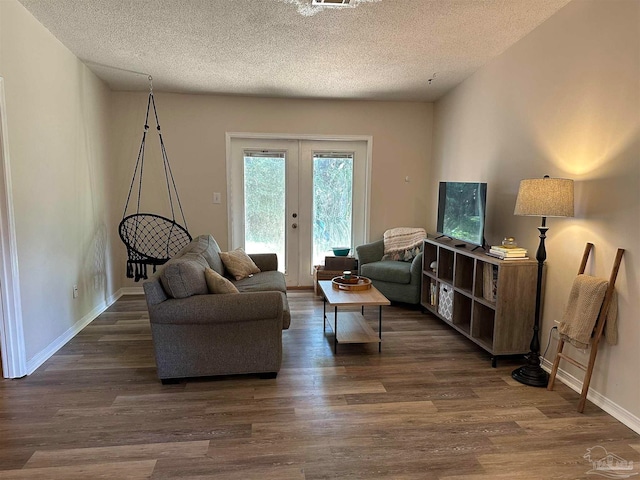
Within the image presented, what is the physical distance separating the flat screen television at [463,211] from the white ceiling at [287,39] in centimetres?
117

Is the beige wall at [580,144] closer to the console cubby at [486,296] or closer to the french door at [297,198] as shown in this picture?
the console cubby at [486,296]

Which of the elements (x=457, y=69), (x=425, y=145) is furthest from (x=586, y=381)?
(x=425, y=145)

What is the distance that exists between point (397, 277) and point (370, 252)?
2.01 feet

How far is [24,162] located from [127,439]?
2.01 m

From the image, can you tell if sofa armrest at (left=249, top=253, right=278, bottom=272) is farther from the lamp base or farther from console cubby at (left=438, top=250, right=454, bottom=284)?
the lamp base

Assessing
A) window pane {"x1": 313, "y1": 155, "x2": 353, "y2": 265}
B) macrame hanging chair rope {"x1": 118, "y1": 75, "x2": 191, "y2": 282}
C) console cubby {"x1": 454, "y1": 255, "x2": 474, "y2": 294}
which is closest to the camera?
console cubby {"x1": 454, "y1": 255, "x2": 474, "y2": 294}

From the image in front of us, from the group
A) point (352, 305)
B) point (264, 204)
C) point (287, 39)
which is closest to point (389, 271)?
point (352, 305)

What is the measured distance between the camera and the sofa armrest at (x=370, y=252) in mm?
4820

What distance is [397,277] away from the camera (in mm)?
4332

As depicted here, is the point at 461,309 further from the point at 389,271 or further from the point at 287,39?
the point at 287,39

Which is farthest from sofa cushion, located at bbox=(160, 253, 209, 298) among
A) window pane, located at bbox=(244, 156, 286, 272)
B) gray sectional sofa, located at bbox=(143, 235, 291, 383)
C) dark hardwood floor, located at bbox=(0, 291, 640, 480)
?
window pane, located at bbox=(244, 156, 286, 272)

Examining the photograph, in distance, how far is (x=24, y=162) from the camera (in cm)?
271

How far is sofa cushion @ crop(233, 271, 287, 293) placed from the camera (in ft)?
11.1

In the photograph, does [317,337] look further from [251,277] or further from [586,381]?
[586,381]
